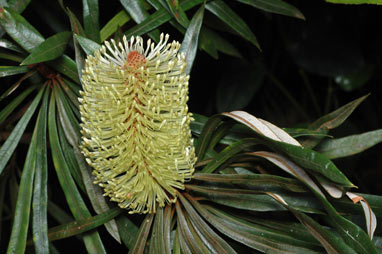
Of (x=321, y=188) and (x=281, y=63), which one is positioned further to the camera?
(x=281, y=63)

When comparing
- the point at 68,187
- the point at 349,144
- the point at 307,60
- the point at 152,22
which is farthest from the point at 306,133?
the point at 307,60

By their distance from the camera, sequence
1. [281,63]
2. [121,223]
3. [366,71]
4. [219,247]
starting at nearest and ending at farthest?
[219,247], [121,223], [366,71], [281,63]

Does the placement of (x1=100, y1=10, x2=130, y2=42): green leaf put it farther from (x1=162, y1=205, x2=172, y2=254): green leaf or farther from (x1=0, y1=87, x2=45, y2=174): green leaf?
(x1=162, y1=205, x2=172, y2=254): green leaf

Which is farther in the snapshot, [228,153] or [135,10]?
[135,10]

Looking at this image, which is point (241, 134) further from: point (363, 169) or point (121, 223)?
point (363, 169)

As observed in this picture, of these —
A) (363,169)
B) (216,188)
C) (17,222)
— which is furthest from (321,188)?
(363,169)

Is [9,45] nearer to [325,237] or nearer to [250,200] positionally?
[250,200]
